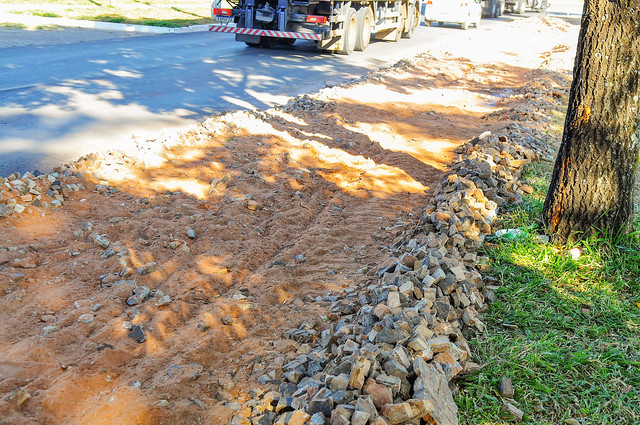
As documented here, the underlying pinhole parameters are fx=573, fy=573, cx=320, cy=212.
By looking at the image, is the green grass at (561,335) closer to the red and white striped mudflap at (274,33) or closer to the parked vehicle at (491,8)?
the red and white striped mudflap at (274,33)

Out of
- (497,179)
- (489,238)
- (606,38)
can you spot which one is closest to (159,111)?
(497,179)

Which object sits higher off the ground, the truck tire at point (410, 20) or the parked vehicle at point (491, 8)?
the parked vehicle at point (491, 8)

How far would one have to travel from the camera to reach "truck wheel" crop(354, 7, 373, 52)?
17.8m

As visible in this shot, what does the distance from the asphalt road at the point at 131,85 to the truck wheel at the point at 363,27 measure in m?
0.39

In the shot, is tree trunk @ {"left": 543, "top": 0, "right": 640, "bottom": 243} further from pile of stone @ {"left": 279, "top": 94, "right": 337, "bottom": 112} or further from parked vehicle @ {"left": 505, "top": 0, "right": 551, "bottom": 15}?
parked vehicle @ {"left": 505, "top": 0, "right": 551, "bottom": 15}

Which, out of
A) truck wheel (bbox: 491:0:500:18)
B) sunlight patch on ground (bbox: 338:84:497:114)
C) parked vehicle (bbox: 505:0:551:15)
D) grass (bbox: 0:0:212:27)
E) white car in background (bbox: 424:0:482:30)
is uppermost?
parked vehicle (bbox: 505:0:551:15)

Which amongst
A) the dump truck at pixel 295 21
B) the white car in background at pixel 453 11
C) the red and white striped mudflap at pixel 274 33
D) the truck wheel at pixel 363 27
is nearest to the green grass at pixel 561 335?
the red and white striped mudflap at pixel 274 33

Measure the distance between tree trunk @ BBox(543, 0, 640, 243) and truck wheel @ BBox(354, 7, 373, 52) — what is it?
14.1 m

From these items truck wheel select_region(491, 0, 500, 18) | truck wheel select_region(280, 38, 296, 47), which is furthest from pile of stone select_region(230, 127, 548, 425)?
truck wheel select_region(491, 0, 500, 18)

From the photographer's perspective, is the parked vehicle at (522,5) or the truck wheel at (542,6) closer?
the parked vehicle at (522,5)

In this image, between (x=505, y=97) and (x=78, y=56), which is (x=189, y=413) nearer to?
(x=505, y=97)

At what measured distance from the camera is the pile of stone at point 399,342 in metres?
2.66

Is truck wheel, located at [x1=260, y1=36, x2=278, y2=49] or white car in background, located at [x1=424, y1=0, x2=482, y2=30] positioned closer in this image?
truck wheel, located at [x1=260, y1=36, x2=278, y2=49]

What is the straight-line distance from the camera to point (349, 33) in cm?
1736
